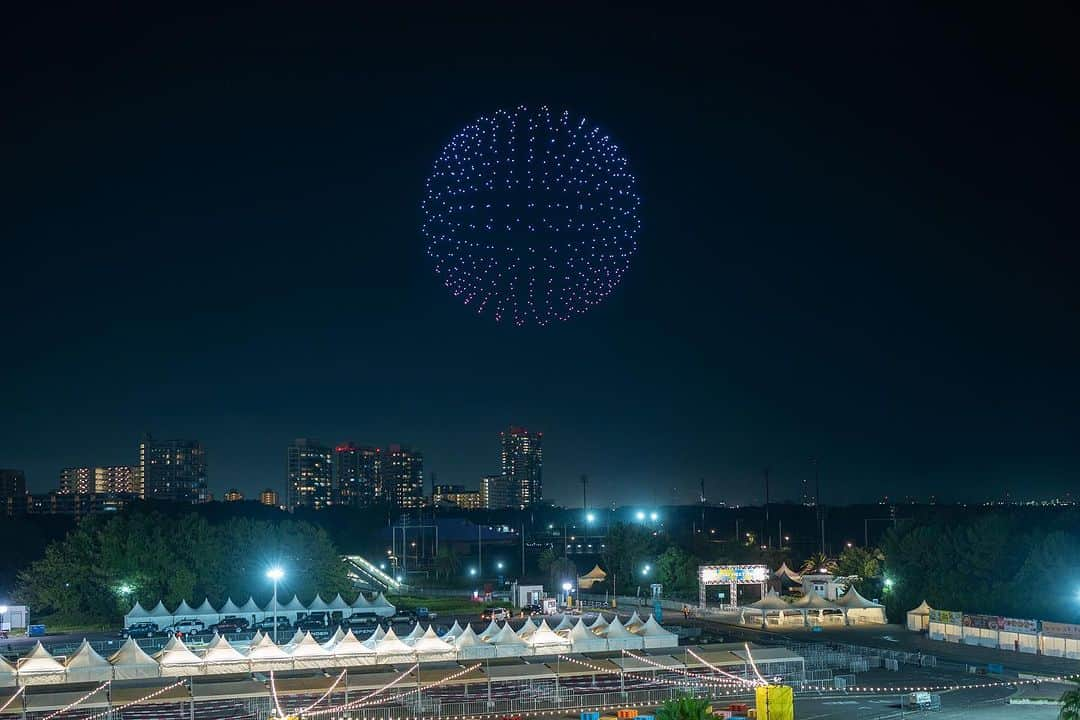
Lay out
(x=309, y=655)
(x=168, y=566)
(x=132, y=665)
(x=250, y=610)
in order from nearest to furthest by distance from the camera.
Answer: (x=132, y=665)
(x=309, y=655)
(x=250, y=610)
(x=168, y=566)

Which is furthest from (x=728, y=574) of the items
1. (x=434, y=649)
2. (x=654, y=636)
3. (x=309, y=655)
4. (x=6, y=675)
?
(x=6, y=675)

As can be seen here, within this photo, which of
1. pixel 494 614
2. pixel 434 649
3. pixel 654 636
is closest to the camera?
pixel 434 649

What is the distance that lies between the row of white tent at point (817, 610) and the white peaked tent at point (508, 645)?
22450mm

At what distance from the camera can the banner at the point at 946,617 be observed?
53.4 metres

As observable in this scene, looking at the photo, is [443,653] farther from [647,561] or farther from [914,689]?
[647,561]

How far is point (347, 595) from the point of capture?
74062mm

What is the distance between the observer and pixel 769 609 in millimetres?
63531

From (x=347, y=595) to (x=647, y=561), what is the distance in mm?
22844

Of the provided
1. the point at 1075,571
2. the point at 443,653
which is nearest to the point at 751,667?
the point at 443,653

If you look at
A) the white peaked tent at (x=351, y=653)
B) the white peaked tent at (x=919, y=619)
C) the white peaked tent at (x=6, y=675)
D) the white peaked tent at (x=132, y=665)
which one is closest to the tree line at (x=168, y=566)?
the white peaked tent at (x=351, y=653)

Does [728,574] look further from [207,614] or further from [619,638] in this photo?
[207,614]

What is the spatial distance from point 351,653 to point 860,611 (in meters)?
32.6

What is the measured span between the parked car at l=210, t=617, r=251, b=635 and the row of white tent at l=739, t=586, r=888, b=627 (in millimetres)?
26444

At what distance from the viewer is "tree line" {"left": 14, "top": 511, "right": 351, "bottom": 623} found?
69.3m
